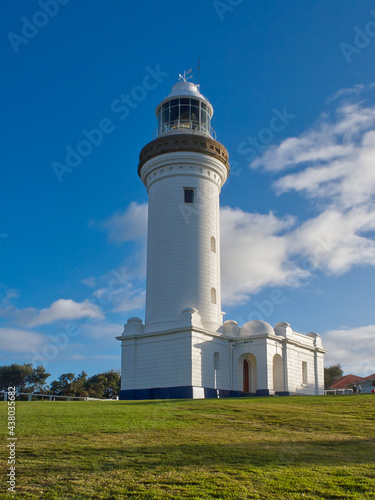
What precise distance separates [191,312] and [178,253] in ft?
13.4

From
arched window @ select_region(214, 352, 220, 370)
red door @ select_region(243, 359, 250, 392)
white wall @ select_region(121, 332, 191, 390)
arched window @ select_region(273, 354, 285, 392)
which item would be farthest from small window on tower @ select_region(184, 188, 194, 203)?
arched window @ select_region(273, 354, 285, 392)

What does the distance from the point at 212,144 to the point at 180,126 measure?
280cm

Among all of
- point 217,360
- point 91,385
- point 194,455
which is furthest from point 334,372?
point 194,455

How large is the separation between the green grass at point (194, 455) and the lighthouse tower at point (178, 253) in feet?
40.0

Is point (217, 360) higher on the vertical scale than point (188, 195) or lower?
lower

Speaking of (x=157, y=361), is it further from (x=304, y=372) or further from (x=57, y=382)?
(x=57, y=382)

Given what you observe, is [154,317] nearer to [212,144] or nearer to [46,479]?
[212,144]

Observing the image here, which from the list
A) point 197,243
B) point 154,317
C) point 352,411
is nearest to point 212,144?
point 197,243

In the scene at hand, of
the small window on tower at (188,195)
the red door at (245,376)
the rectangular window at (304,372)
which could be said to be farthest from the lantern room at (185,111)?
the rectangular window at (304,372)

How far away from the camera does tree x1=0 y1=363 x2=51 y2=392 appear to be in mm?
53438

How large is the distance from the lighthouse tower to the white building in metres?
0.06

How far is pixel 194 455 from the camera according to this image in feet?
32.3

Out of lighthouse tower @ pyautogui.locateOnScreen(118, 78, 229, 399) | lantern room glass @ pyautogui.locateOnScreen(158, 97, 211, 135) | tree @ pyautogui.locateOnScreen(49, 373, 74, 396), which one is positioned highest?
lantern room glass @ pyautogui.locateOnScreen(158, 97, 211, 135)

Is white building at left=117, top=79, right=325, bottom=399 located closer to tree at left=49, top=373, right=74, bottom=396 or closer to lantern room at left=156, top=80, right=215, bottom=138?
lantern room at left=156, top=80, right=215, bottom=138
